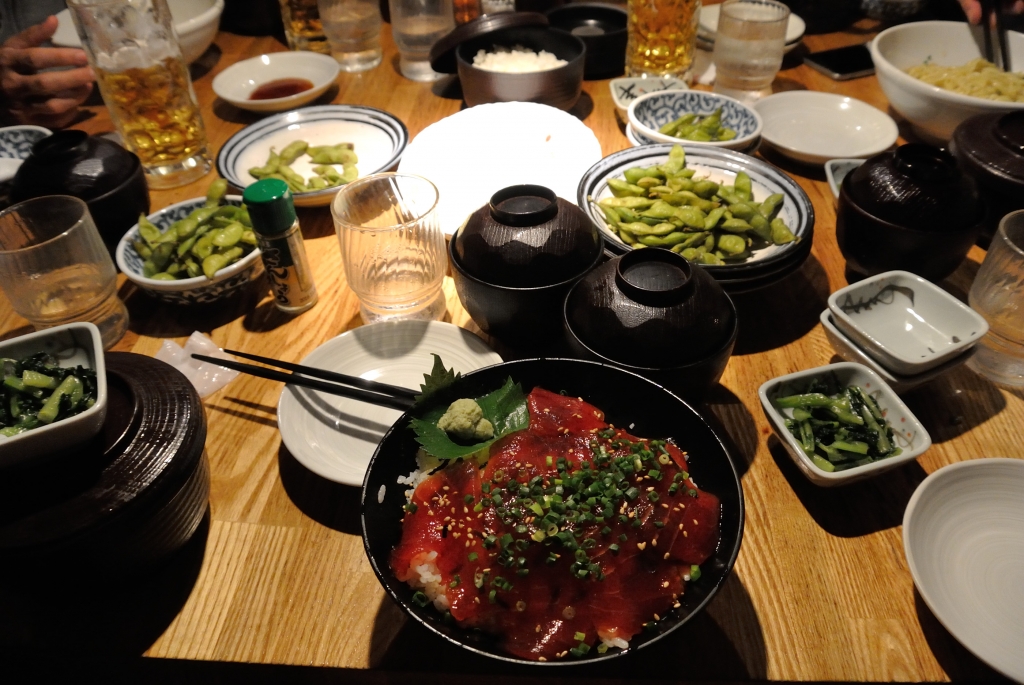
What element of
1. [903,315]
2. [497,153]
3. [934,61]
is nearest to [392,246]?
[497,153]

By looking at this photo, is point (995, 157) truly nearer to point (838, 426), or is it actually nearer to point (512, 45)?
point (838, 426)

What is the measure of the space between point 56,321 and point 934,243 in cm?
219

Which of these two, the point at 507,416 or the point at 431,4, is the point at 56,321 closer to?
the point at 507,416

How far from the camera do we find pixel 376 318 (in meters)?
1.73

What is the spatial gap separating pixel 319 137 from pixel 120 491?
5.59ft

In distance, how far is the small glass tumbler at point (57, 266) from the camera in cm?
151

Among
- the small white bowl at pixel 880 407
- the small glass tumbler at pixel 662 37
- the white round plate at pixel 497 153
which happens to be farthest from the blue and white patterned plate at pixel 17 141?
the small white bowl at pixel 880 407

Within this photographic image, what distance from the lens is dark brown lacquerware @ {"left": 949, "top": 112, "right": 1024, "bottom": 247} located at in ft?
5.38

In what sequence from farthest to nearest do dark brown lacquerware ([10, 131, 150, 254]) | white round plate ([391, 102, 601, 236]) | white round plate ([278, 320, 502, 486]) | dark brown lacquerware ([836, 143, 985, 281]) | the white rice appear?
1. the white rice
2. white round plate ([391, 102, 601, 236])
3. dark brown lacquerware ([10, 131, 150, 254])
4. dark brown lacquerware ([836, 143, 985, 281])
5. white round plate ([278, 320, 502, 486])

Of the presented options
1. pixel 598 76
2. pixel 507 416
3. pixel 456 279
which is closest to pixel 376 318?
pixel 456 279

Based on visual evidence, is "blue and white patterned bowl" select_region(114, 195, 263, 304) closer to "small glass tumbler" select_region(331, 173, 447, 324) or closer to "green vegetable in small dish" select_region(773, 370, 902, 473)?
"small glass tumbler" select_region(331, 173, 447, 324)

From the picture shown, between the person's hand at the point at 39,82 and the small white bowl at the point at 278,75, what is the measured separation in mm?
504

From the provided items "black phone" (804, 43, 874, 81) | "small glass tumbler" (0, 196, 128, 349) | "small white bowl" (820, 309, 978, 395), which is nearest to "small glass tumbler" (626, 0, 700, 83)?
"black phone" (804, 43, 874, 81)

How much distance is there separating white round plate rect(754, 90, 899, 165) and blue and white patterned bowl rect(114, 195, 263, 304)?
1.80 meters
